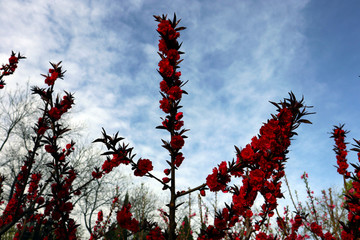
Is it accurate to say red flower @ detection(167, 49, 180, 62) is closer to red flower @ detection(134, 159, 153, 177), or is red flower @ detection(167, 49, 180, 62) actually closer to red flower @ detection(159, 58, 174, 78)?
red flower @ detection(159, 58, 174, 78)

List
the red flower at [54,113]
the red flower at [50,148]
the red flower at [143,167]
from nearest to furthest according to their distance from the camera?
the red flower at [143,167], the red flower at [50,148], the red flower at [54,113]

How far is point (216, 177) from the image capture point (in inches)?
77.9

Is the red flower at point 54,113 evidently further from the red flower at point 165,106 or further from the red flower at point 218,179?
the red flower at point 218,179

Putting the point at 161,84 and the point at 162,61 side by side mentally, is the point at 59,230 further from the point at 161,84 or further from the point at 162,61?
the point at 162,61

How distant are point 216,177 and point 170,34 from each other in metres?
1.68

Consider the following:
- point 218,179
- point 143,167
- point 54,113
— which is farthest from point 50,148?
point 218,179

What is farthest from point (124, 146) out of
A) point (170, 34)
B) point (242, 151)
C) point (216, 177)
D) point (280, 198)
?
point (280, 198)

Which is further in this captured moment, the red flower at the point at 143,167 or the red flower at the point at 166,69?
the red flower at the point at 166,69

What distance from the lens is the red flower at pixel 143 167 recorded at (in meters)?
2.11

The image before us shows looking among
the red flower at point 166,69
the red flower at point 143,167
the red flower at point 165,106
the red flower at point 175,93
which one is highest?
the red flower at point 166,69

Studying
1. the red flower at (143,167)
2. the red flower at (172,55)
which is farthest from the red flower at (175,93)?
the red flower at (143,167)

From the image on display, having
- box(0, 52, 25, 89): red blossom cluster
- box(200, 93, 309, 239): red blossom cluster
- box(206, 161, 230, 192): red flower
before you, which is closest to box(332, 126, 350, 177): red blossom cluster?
box(200, 93, 309, 239): red blossom cluster

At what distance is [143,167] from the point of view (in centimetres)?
212

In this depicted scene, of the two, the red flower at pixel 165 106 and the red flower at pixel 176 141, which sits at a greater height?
the red flower at pixel 165 106
